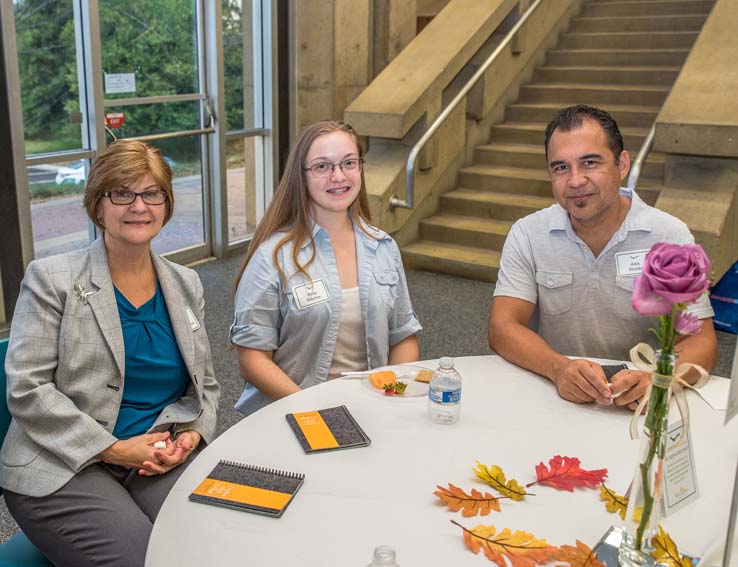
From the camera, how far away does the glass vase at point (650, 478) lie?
1.12 meters

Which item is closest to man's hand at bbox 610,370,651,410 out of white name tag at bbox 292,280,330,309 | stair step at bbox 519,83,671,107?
white name tag at bbox 292,280,330,309

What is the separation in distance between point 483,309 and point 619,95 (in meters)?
2.69

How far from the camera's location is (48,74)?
456 cm

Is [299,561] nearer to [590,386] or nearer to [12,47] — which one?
[590,386]

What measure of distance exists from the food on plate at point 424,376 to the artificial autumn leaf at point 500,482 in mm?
481

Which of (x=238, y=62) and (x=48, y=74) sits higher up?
(x=238, y=62)

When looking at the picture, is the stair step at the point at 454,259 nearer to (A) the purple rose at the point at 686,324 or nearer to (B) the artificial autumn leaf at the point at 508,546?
(B) the artificial autumn leaf at the point at 508,546

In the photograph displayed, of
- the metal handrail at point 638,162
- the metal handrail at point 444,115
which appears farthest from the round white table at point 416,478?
the metal handrail at point 444,115

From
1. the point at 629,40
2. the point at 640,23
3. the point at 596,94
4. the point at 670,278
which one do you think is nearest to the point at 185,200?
the point at 596,94

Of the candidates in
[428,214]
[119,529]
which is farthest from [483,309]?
[119,529]

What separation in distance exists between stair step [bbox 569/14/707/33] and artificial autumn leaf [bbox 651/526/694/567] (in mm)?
6704

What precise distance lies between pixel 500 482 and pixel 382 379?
0.54 metres

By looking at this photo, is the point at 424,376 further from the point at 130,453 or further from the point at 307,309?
the point at 130,453

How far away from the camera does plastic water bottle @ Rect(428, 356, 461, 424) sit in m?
1.70
